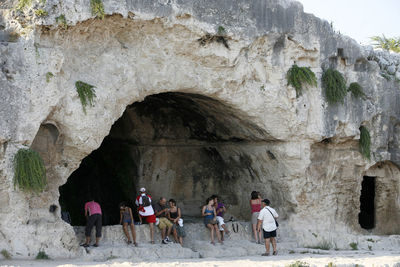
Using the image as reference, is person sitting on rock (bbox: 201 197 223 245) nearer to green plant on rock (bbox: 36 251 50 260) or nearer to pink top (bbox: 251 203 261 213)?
pink top (bbox: 251 203 261 213)

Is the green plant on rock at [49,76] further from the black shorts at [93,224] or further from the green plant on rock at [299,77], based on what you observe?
the green plant on rock at [299,77]

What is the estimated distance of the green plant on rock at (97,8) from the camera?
30.6 ft

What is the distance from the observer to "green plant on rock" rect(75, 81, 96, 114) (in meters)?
9.48

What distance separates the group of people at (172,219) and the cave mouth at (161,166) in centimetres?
193

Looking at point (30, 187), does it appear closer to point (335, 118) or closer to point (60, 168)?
point (60, 168)

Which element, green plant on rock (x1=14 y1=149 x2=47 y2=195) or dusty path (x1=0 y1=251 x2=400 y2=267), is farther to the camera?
green plant on rock (x1=14 y1=149 x2=47 y2=195)

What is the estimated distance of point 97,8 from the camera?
367 inches

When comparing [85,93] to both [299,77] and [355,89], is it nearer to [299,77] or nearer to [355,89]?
[299,77]

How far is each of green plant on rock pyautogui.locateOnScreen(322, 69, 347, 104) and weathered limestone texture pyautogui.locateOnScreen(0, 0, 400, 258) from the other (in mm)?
150

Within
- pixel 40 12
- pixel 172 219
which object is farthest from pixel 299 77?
pixel 40 12

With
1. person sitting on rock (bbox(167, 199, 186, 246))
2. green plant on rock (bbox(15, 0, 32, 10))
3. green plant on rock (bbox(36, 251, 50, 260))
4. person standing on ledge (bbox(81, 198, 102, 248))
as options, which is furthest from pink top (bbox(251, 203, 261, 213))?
green plant on rock (bbox(15, 0, 32, 10))

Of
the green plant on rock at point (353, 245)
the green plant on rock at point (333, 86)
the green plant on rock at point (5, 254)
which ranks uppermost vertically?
the green plant on rock at point (333, 86)

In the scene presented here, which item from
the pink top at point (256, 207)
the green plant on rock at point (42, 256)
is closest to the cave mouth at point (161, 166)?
the pink top at point (256, 207)

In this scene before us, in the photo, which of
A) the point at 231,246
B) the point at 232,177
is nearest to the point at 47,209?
the point at 231,246
